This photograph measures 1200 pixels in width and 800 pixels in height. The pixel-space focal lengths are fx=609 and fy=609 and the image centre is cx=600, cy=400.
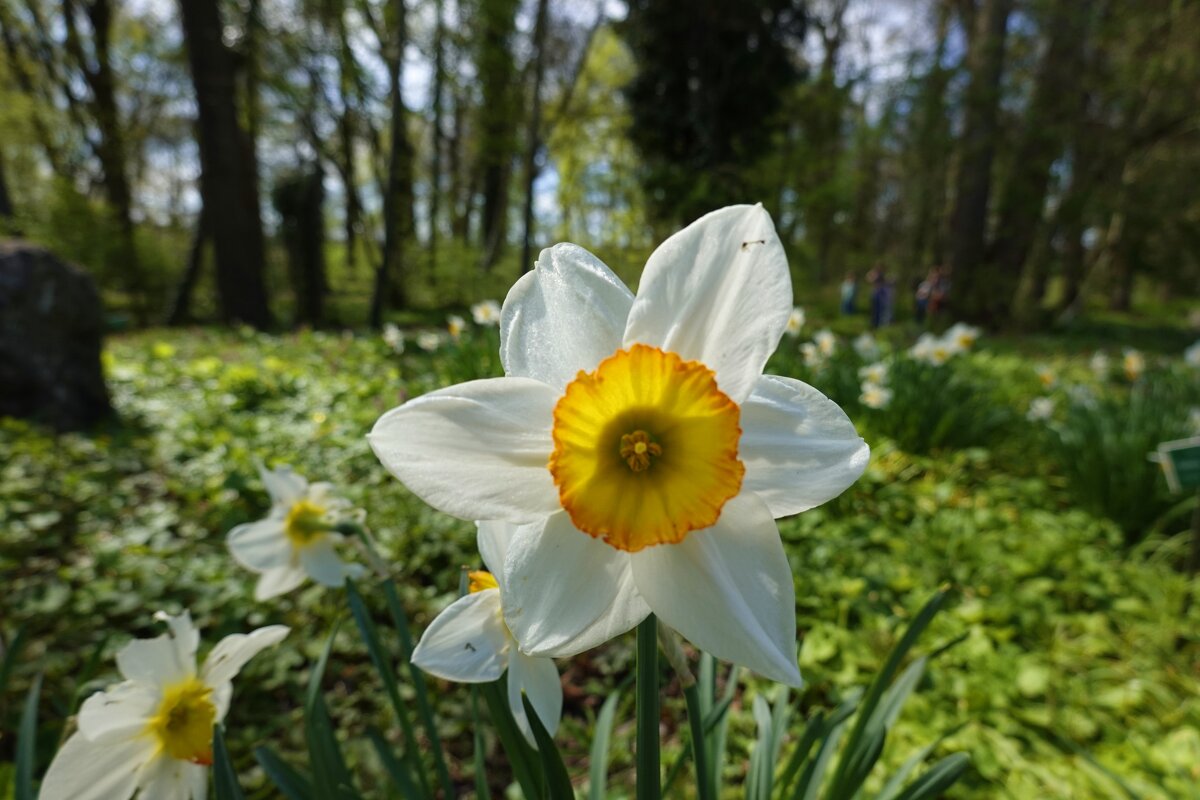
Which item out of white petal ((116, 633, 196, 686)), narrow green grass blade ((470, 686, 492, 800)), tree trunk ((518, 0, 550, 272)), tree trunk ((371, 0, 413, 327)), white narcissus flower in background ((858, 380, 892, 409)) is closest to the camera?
white petal ((116, 633, 196, 686))

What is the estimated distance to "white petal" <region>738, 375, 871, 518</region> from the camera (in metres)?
0.53

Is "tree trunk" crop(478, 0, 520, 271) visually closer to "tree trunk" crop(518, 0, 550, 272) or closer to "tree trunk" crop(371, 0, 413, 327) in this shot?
"tree trunk" crop(518, 0, 550, 272)

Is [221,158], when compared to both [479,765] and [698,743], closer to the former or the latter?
[479,765]

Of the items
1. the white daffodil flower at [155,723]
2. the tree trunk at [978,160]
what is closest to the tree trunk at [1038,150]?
the tree trunk at [978,160]

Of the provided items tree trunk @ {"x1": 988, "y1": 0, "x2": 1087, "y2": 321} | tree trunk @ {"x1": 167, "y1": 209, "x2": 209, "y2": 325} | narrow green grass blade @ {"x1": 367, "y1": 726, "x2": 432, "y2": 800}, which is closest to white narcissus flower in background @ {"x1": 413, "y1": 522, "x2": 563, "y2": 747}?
narrow green grass blade @ {"x1": 367, "y1": 726, "x2": 432, "y2": 800}

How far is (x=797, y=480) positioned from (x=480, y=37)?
12.5 metres

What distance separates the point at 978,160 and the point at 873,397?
1008 cm

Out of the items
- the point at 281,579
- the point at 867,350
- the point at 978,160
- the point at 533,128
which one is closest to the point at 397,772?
the point at 281,579

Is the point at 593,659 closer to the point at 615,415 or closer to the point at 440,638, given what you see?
the point at 440,638

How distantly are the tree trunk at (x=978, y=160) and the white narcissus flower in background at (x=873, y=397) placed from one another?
9.29 m

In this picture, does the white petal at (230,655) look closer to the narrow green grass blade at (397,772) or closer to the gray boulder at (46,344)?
the narrow green grass blade at (397,772)

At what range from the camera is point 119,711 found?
81cm

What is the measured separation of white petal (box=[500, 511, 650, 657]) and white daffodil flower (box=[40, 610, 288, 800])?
438 millimetres

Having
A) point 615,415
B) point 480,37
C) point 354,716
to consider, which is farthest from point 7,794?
point 480,37
